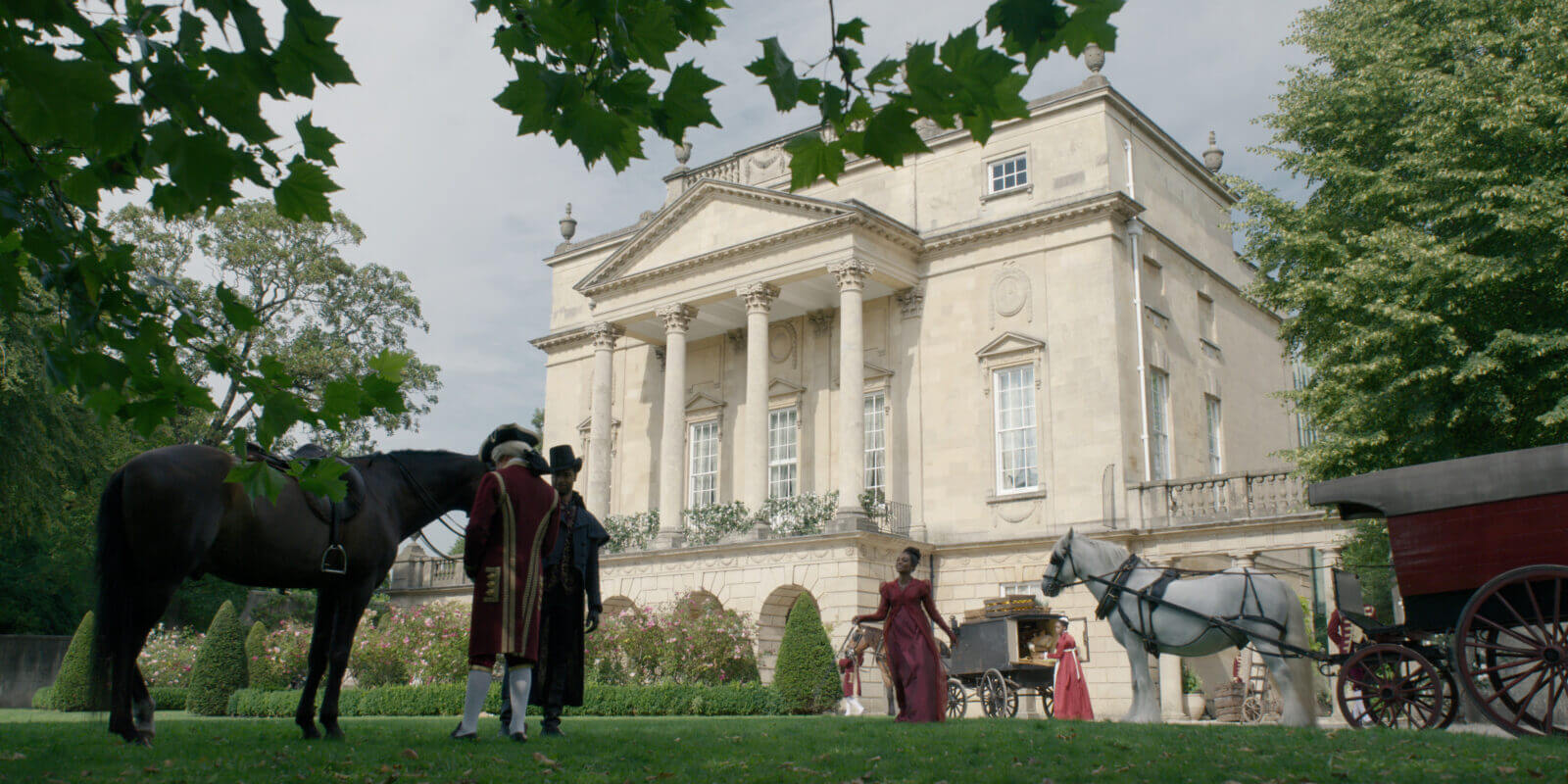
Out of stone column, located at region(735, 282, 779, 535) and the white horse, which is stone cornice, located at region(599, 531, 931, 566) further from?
the white horse

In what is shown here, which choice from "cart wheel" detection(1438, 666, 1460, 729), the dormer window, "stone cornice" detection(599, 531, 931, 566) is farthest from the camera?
the dormer window

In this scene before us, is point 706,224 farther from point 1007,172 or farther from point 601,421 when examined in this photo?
point 1007,172

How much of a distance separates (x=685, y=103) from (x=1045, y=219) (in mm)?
22648

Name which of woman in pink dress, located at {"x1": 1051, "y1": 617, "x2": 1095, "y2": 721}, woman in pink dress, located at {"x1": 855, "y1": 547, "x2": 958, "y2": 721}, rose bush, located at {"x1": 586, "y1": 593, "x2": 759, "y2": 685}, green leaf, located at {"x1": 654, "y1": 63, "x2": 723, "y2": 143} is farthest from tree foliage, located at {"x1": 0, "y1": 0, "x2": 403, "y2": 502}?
rose bush, located at {"x1": 586, "y1": 593, "x2": 759, "y2": 685}

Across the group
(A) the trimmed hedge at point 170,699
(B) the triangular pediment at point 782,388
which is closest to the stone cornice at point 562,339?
(B) the triangular pediment at point 782,388

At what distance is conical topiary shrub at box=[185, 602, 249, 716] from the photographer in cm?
2380

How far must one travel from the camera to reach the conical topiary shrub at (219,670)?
23.8 metres

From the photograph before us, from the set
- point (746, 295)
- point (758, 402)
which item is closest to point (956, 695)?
point (758, 402)

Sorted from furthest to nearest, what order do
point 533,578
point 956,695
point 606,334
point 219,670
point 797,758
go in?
1. point 606,334
2. point 219,670
3. point 956,695
4. point 533,578
5. point 797,758

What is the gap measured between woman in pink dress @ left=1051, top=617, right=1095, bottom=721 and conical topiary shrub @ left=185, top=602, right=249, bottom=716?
55.4 ft

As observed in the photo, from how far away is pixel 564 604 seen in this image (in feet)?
27.2

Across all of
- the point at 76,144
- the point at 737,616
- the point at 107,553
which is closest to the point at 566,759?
the point at 107,553

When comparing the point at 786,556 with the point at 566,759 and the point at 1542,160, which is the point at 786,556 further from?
the point at 566,759

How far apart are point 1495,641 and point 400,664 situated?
2400 centimetres
